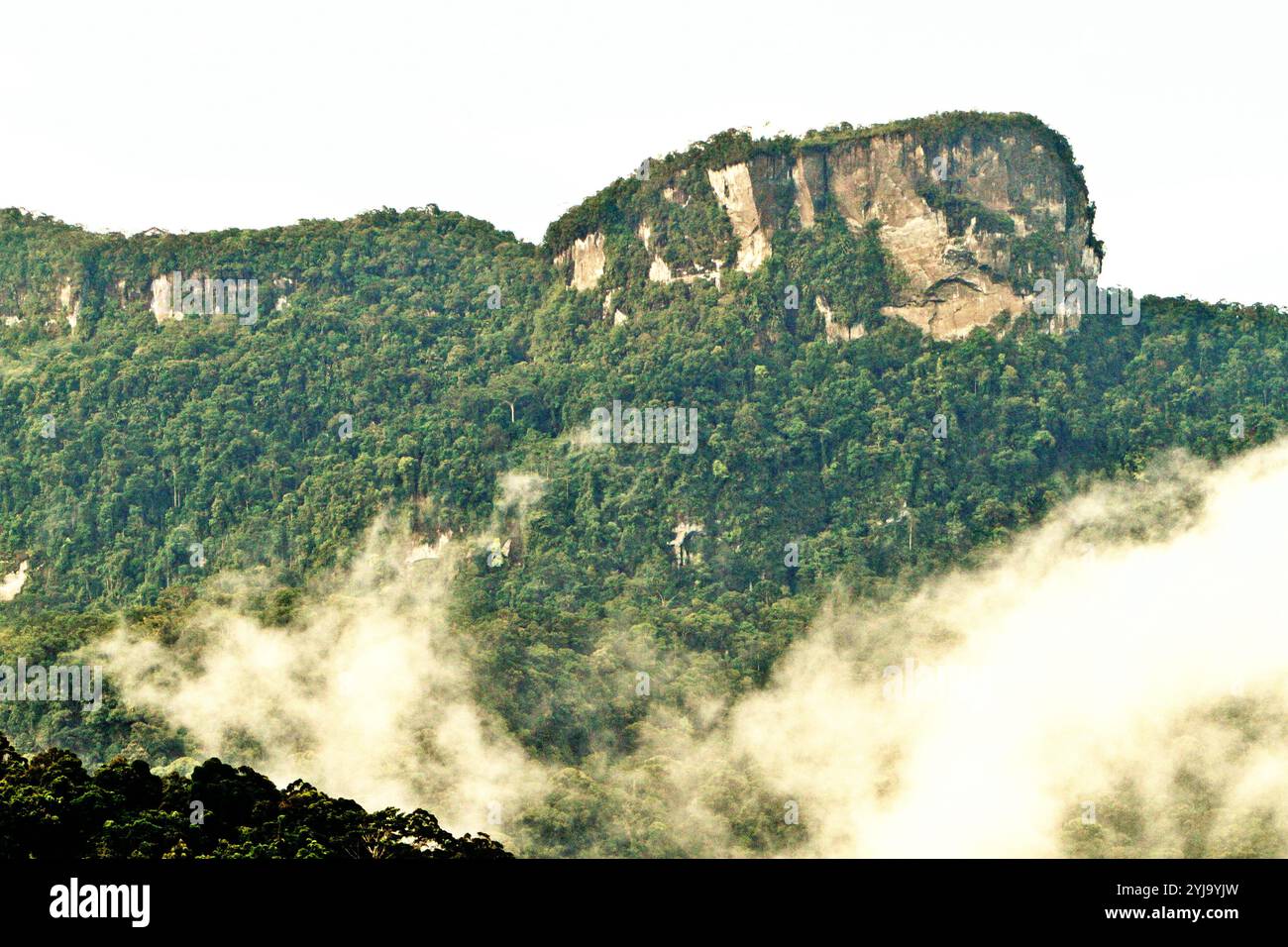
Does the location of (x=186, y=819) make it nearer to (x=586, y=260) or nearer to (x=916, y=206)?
(x=916, y=206)

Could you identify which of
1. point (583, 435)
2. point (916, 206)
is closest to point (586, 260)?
point (583, 435)

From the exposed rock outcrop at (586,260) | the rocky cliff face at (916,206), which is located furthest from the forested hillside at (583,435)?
the exposed rock outcrop at (586,260)

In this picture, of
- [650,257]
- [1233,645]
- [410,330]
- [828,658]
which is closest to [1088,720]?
[1233,645]

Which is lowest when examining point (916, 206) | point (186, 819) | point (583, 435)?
point (186, 819)

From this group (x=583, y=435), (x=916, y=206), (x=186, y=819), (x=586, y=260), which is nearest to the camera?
(x=186, y=819)

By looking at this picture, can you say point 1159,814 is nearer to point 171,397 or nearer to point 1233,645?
point 1233,645

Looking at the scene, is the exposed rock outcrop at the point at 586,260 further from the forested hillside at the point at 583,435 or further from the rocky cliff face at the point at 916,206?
the rocky cliff face at the point at 916,206
